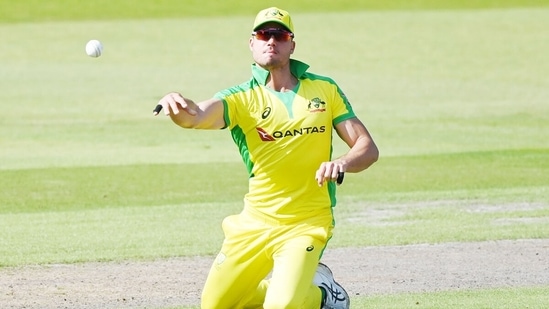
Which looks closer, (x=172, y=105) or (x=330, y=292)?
(x=172, y=105)

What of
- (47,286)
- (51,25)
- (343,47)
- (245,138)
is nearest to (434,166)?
(47,286)

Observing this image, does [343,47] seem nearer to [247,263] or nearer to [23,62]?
[23,62]

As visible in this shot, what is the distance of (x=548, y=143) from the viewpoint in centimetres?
2473

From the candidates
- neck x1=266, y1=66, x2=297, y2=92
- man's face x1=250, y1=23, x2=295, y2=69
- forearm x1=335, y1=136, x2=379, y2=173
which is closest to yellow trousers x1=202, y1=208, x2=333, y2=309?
forearm x1=335, y1=136, x2=379, y2=173

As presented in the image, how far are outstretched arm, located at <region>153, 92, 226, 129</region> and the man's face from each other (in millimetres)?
428

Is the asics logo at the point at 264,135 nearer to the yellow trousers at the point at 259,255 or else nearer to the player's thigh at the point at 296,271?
the yellow trousers at the point at 259,255

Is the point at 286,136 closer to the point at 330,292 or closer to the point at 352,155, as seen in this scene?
the point at 352,155

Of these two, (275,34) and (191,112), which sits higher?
(275,34)

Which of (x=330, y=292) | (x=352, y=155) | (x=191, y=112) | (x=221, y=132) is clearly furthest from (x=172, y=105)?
(x=221, y=132)

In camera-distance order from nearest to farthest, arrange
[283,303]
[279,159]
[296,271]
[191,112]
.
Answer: [191,112] → [283,303] → [296,271] → [279,159]

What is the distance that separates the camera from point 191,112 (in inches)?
301

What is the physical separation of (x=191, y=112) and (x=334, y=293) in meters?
1.70

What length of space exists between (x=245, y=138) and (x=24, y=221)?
7.75 m

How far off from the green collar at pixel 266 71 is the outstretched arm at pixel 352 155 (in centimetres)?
47
